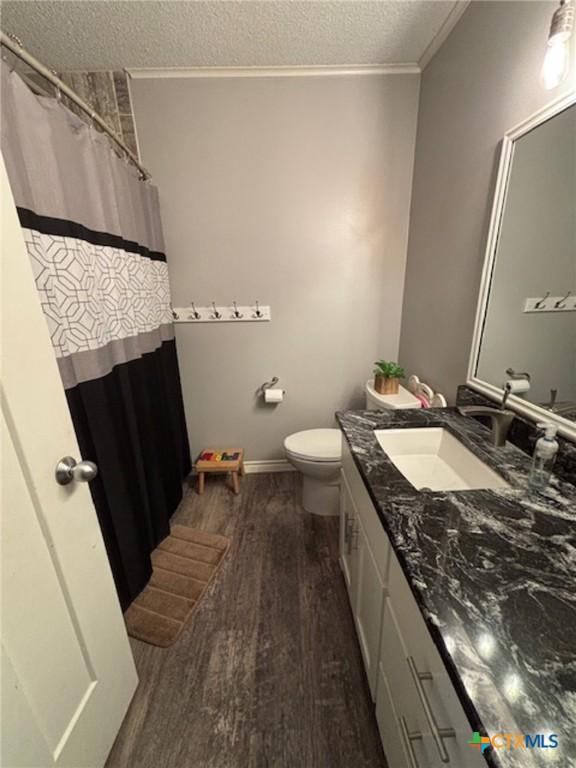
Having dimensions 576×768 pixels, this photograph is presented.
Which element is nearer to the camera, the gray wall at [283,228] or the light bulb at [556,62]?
the light bulb at [556,62]

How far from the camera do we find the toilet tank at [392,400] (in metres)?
1.60

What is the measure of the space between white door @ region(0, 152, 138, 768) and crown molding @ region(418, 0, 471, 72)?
1822 mm

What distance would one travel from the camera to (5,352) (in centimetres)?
60

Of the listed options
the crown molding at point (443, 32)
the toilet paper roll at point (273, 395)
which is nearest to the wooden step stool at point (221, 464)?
the toilet paper roll at point (273, 395)

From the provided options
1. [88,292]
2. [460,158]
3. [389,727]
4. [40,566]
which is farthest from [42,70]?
[389,727]

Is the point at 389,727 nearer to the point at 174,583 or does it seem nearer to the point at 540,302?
the point at 174,583

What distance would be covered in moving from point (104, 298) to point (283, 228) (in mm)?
1155

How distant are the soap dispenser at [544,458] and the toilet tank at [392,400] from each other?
2.42 ft

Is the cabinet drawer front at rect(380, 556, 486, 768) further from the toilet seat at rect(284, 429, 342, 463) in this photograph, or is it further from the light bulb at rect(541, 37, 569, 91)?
the light bulb at rect(541, 37, 569, 91)

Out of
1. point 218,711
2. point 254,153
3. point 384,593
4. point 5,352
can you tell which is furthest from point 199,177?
point 218,711

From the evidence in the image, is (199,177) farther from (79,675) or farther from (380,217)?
(79,675)

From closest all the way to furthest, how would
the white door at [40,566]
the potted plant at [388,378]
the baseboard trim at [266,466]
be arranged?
the white door at [40,566] < the potted plant at [388,378] < the baseboard trim at [266,466]

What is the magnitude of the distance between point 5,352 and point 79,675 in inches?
33.9

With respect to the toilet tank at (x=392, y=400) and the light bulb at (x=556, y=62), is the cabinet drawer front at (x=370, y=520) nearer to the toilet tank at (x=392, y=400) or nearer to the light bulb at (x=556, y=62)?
the toilet tank at (x=392, y=400)
